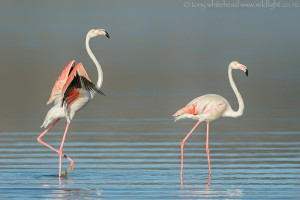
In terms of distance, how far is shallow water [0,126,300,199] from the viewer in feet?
36.5

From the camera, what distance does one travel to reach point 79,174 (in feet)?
41.5

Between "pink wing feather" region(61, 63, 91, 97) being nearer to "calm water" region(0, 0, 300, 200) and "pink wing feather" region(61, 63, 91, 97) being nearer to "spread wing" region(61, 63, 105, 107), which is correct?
"spread wing" region(61, 63, 105, 107)

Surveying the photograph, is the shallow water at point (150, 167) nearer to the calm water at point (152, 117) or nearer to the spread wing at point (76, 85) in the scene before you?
the calm water at point (152, 117)

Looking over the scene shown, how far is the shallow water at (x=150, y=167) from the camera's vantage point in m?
11.1

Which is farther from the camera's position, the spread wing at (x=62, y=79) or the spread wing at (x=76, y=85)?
the spread wing at (x=62, y=79)

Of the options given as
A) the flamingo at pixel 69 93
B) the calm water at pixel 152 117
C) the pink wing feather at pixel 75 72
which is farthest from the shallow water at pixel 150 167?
the pink wing feather at pixel 75 72

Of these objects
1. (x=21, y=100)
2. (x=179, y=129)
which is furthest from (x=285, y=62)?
(x=179, y=129)

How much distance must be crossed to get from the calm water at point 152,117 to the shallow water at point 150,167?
16 mm

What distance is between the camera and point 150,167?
12789 mm

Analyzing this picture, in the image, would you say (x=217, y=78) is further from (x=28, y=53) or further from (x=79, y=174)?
(x=79, y=174)

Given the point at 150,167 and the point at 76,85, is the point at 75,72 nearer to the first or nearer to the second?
the point at 76,85

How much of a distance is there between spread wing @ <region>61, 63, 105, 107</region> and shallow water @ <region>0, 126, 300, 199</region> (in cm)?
92

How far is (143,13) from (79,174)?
44.0 metres

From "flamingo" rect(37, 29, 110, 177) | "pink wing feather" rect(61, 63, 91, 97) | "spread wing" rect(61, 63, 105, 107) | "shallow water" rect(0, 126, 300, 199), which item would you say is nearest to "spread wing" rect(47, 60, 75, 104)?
"flamingo" rect(37, 29, 110, 177)
